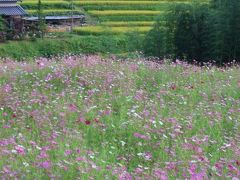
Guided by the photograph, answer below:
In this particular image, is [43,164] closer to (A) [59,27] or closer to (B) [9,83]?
(B) [9,83]

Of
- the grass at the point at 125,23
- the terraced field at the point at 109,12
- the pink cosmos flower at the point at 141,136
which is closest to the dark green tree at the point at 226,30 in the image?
the terraced field at the point at 109,12

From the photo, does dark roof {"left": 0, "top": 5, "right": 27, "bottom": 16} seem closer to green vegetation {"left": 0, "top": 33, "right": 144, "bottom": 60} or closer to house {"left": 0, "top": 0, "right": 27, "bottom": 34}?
house {"left": 0, "top": 0, "right": 27, "bottom": 34}

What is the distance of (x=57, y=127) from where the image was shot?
4852mm

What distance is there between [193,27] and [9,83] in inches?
1015

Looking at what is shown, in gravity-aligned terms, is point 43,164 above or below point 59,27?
above

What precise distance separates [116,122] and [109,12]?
44.2 metres

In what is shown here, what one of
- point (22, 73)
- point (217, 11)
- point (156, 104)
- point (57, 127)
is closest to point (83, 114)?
point (57, 127)

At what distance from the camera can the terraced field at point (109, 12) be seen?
44344 mm

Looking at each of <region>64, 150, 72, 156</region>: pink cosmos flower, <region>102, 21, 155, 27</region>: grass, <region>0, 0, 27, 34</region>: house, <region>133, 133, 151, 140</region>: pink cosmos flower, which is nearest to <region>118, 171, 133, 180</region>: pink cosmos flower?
<region>64, 150, 72, 156</region>: pink cosmos flower

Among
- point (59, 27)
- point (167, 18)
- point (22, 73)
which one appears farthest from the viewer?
point (59, 27)

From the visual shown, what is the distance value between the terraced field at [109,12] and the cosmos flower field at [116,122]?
117 feet

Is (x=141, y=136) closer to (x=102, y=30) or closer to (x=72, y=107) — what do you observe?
(x=72, y=107)

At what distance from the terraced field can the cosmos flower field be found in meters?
35.8

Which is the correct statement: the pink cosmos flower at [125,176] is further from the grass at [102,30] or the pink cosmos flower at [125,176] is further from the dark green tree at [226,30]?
the grass at [102,30]
